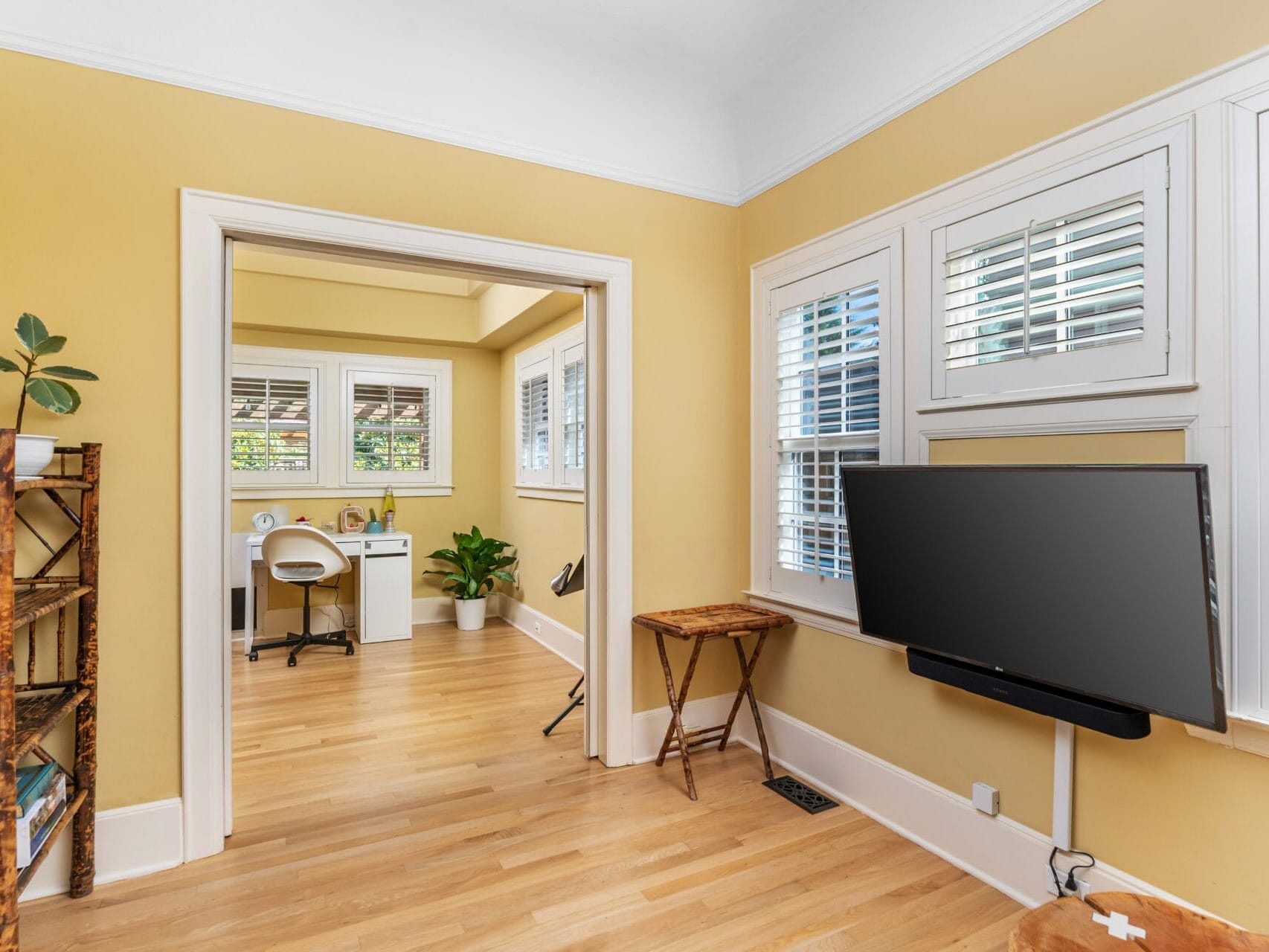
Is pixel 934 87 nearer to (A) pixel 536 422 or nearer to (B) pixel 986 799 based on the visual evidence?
(B) pixel 986 799

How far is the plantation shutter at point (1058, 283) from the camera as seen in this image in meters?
1.76

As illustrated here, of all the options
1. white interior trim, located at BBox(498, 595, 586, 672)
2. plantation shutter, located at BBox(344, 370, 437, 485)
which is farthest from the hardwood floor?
plantation shutter, located at BBox(344, 370, 437, 485)

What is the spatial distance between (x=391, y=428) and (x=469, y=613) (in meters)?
1.72

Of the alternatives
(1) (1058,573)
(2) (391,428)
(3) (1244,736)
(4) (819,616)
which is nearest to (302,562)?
(2) (391,428)

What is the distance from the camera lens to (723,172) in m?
3.27

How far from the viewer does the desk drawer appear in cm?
526

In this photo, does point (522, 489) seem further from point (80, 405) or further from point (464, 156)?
point (80, 405)

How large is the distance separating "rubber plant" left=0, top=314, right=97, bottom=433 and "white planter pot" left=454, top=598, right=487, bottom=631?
3.81m

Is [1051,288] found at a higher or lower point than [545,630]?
higher

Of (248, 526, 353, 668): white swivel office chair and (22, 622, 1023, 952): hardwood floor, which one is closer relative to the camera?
(22, 622, 1023, 952): hardwood floor

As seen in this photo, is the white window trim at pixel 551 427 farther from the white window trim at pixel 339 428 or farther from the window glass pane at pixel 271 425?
the window glass pane at pixel 271 425

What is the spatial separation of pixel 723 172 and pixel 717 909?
9.81 ft

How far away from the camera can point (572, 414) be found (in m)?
4.92

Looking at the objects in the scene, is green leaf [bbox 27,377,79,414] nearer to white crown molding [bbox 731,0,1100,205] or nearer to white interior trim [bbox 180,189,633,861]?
white interior trim [bbox 180,189,633,861]
